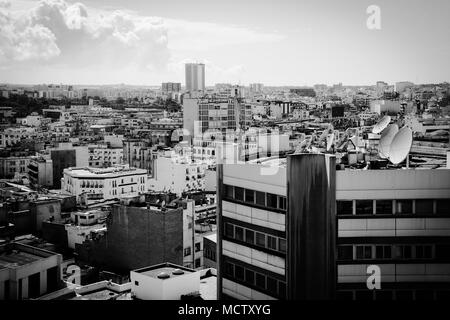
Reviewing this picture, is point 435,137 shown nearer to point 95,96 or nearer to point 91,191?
point 91,191

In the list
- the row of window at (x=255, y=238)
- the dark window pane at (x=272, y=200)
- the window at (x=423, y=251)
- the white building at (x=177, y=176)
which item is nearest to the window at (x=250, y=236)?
the row of window at (x=255, y=238)

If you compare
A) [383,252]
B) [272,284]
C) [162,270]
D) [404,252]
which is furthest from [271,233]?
[162,270]

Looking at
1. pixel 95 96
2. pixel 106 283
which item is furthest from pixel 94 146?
pixel 95 96

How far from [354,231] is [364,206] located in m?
0.15

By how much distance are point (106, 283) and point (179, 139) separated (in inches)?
580

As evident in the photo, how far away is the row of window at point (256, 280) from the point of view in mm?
3330

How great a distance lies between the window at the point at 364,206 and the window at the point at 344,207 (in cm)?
4

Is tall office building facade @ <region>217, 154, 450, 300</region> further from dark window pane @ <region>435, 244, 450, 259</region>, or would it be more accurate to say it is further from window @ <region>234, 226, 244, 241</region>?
window @ <region>234, 226, 244, 241</region>

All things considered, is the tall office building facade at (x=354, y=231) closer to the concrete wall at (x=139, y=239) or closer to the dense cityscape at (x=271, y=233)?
the dense cityscape at (x=271, y=233)

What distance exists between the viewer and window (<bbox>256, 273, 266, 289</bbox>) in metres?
3.44

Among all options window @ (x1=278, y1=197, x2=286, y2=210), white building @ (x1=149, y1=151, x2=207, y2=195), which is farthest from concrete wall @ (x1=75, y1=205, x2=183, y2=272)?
white building @ (x1=149, y1=151, x2=207, y2=195)

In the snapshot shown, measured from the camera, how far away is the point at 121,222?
6672mm

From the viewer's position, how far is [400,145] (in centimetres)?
366

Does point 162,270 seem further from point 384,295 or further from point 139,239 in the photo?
point 139,239
